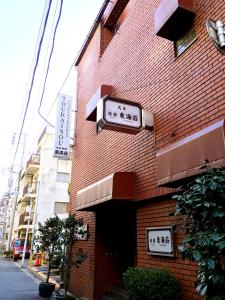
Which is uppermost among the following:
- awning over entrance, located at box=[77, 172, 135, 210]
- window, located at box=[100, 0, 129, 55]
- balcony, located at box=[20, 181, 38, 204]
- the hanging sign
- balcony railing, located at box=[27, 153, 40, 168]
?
balcony railing, located at box=[27, 153, 40, 168]

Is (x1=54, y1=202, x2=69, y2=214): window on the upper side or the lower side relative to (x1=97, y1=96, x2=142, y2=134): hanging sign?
upper

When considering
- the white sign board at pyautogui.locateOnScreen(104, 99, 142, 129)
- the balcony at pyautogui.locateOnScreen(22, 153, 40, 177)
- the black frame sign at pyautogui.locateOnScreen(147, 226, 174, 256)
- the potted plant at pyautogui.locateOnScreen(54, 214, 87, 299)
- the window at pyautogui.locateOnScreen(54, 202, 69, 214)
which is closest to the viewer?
the black frame sign at pyautogui.locateOnScreen(147, 226, 174, 256)

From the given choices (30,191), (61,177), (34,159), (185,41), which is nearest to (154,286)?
(185,41)

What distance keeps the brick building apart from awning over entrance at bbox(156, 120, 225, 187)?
2 centimetres

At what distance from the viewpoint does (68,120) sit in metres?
12.4

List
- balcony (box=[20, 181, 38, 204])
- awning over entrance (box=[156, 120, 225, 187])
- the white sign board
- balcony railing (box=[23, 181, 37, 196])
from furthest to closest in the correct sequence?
1. balcony railing (box=[23, 181, 37, 196])
2. balcony (box=[20, 181, 38, 204])
3. the white sign board
4. awning over entrance (box=[156, 120, 225, 187])

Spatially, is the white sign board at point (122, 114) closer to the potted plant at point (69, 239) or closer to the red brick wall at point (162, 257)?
the red brick wall at point (162, 257)

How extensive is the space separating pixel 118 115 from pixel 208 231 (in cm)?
398

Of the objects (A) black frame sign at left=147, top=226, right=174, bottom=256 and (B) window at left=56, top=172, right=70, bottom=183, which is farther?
(B) window at left=56, top=172, right=70, bottom=183

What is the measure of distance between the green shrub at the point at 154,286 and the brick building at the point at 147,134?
0.24 meters

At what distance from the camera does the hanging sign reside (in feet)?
21.2

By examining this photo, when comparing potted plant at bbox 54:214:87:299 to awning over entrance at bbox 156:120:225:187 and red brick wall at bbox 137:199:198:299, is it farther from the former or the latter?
awning over entrance at bbox 156:120:225:187

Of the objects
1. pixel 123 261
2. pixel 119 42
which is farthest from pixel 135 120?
pixel 123 261

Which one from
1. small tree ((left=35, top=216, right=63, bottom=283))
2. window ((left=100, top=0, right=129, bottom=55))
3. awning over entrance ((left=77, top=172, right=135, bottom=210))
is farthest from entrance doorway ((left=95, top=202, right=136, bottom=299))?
window ((left=100, top=0, right=129, bottom=55))
